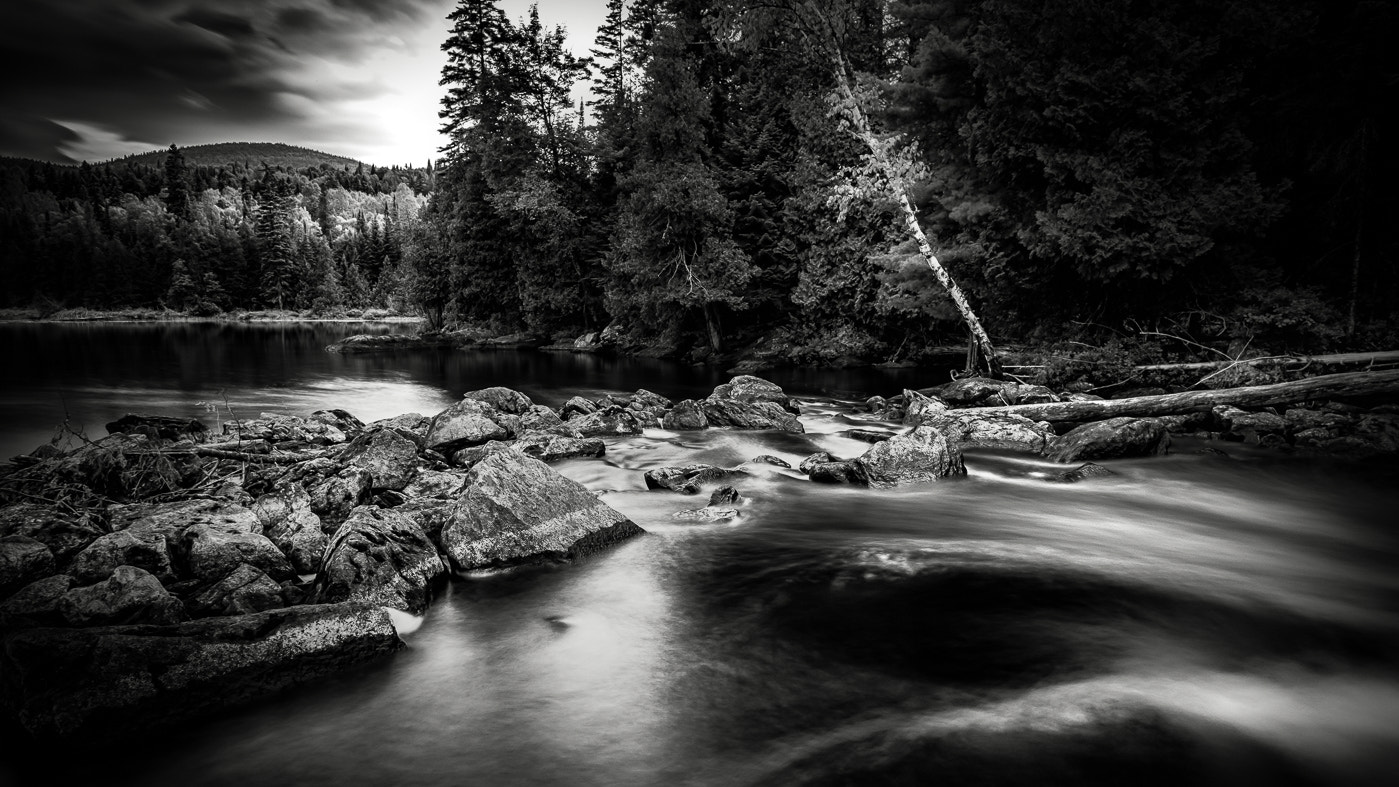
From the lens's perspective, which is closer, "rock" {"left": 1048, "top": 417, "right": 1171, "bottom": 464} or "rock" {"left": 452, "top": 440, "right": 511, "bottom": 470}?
"rock" {"left": 452, "top": 440, "right": 511, "bottom": 470}

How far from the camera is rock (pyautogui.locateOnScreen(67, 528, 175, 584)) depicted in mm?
5074

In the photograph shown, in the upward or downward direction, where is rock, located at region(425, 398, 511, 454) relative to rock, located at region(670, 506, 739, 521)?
upward

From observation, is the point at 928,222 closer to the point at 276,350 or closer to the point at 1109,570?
the point at 1109,570

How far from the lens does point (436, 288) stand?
45688mm

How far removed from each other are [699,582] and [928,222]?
15.5 m

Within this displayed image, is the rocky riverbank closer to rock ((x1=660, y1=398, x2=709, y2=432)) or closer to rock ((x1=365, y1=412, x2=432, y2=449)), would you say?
rock ((x1=365, y1=412, x2=432, y2=449))

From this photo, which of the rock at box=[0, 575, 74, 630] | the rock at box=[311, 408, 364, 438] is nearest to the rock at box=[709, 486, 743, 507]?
the rock at box=[0, 575, 74, 630]

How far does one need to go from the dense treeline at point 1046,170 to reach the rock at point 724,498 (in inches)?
395

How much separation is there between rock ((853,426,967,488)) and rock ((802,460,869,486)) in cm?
7

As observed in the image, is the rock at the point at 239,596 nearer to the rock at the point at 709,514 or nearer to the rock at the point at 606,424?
the rock at the point at 709,514

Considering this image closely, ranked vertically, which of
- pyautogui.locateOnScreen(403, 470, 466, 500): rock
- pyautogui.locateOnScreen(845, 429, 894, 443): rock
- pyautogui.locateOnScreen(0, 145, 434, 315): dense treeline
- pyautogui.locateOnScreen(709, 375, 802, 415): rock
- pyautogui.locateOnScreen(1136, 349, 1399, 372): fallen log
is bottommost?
pyautogui.locateOnScreen(403, 470, 466, 500): rock

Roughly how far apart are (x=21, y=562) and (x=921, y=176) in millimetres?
19509

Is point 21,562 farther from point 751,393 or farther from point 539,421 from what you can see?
point 751,393

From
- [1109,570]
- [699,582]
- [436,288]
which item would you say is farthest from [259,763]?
[436,288]
